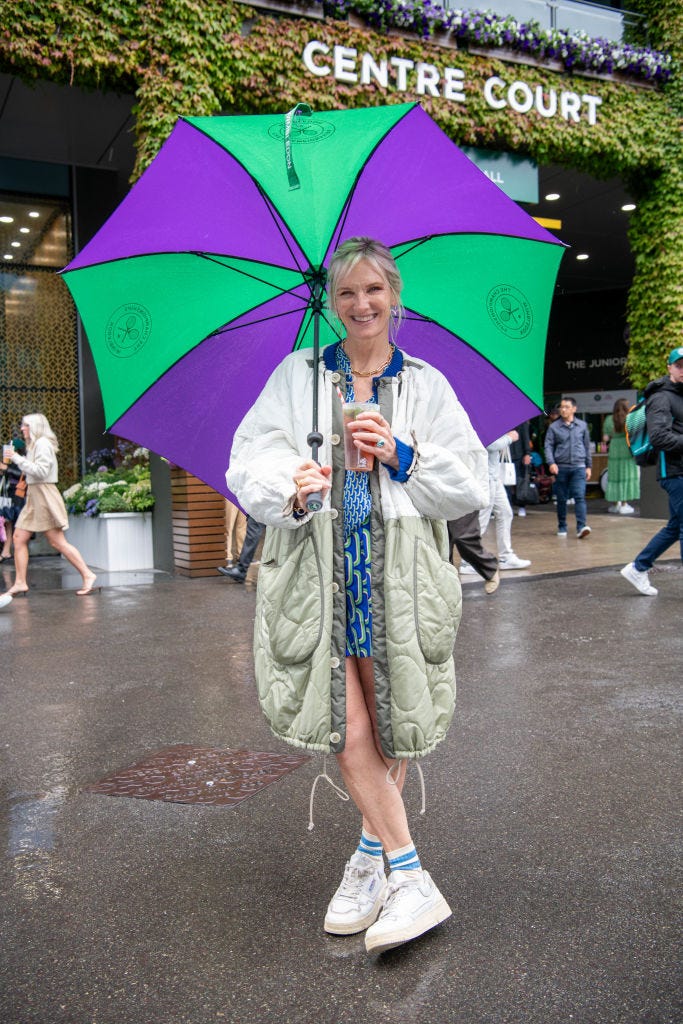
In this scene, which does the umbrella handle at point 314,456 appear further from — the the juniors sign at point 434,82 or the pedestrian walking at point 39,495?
the the juniors sign at point 434,82

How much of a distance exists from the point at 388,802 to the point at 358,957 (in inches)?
17.3

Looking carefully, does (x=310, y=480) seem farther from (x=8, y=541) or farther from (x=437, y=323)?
(x=8, y=541)

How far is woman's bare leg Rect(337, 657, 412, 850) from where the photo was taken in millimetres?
2799

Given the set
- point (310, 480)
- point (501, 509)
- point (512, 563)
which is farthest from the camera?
point (512, 563)

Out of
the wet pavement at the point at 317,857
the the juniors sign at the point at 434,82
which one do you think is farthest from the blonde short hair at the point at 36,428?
the the juniors sign at the point at 434,82

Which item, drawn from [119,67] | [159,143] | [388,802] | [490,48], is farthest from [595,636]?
[490,48]

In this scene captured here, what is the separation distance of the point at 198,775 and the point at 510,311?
245cm

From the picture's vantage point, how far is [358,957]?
2730 mm

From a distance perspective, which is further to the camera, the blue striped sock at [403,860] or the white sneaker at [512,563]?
the white sneaker at [512,563]

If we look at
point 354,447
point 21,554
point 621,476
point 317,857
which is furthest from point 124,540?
point 621,476

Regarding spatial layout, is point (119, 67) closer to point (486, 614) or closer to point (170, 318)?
point (486, 614)

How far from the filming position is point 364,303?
108 inches

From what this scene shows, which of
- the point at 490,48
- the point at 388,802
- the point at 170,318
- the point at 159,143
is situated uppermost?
the point at 490,48

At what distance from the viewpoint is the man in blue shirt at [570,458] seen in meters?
13.8
